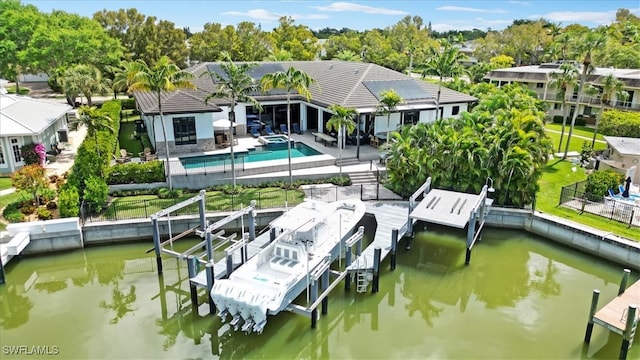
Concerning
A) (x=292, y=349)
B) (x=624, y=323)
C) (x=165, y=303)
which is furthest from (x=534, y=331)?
(x=165, y=303)

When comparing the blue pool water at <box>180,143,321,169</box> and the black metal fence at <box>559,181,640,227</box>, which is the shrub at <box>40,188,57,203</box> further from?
the black metal fence at <box>559,181,640,227</box>

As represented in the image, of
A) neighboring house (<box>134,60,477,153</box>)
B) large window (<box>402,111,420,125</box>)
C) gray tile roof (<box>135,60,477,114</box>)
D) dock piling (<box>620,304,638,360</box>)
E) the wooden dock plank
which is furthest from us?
large window (<box>402,111,420,125</box>)

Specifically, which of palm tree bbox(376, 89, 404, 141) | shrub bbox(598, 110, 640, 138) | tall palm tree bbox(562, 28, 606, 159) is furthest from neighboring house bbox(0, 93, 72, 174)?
shrub bbox(598, 110, 640, 138)

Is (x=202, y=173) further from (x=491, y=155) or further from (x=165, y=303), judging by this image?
(x=491, y=155)

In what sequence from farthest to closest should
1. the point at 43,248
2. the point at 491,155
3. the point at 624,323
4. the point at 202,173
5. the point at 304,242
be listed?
the point at 202,173, the point at 491,155, the point at 43,248, the point at 304,242, the point at 624,323

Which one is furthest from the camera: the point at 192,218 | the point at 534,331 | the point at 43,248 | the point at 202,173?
the point at 202,173

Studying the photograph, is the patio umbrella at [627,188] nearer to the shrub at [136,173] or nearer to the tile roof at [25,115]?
the shrub at [136,173]
